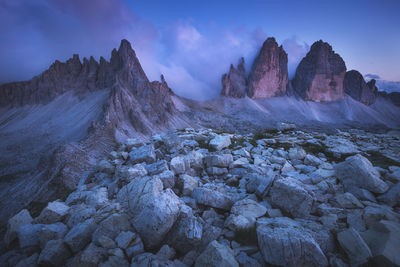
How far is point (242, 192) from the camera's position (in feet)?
16.1

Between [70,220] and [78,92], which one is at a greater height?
[78,92]

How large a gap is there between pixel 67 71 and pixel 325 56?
197400 millimetres

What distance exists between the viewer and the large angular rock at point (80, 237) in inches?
121

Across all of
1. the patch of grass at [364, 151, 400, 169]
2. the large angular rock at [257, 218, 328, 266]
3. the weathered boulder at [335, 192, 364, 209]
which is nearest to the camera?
the large angular rock at [257, 218, 328, 266]

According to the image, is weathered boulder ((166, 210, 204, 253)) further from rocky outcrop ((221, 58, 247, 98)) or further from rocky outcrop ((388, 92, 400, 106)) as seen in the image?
rocky outcrop ((388, 92, 400, 106))

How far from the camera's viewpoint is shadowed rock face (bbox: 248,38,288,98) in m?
142

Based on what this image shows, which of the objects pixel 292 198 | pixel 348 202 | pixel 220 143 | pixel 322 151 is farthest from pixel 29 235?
pixel 322 151

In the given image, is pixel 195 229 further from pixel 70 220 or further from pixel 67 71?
pixel 67 71

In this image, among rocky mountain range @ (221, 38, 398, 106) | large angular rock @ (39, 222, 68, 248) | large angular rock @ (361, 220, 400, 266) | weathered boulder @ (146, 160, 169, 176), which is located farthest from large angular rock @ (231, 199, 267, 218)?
rocky mountain range @ (221, 38, 398, 106)

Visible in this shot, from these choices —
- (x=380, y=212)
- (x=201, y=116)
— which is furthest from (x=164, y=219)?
(x=201, y=116)

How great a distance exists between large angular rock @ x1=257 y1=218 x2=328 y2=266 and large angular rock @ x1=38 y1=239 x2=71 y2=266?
374cm

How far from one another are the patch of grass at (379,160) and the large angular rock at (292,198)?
5.52 metres

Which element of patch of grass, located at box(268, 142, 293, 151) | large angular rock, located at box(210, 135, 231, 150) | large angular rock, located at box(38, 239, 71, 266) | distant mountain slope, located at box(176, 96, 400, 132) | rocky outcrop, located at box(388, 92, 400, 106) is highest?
rocky outcrop, located at box(388, 92, 400, 106)

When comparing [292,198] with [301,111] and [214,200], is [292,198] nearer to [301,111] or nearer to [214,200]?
[214,200]
